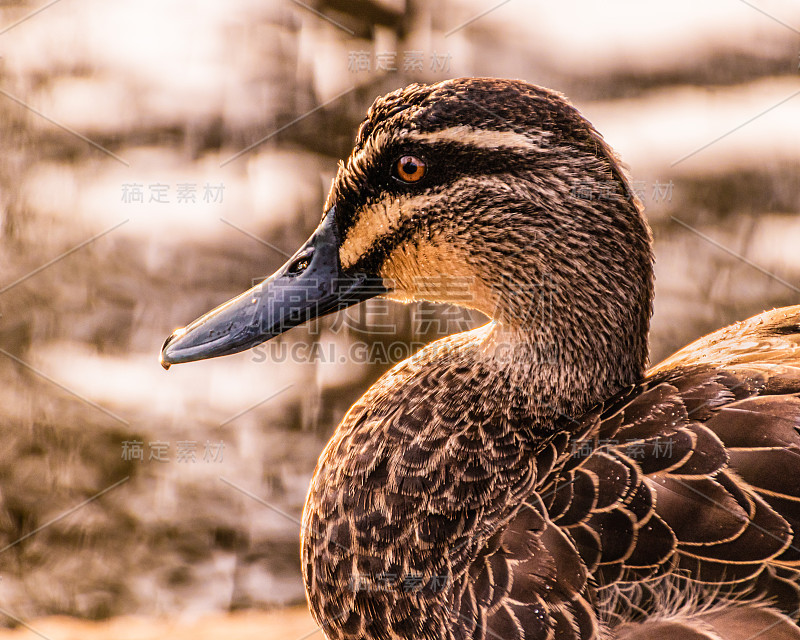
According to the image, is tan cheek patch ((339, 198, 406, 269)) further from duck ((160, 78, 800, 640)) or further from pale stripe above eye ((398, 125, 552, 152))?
Result: pale stripe above eye ((398, 125, 552, 152))

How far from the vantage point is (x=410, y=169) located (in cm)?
132

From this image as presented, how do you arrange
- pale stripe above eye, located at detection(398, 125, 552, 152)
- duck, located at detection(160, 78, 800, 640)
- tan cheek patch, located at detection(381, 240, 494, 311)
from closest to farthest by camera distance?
1. duck, located at detection(160, 78, 800, 640)
2. pale stripe above eye, located at detection(398, 125, 552, 152)
3. tan cheek patch, located at detection(381, 240, 494, 311)

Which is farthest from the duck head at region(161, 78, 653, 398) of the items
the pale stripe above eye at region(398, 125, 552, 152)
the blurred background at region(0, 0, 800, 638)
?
the blurred background at region(0, 0, 800, 638)

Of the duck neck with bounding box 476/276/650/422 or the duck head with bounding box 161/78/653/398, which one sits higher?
the duck head with bounding box 161/78/653/398

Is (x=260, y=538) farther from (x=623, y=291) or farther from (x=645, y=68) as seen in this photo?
(x=645, y=68)

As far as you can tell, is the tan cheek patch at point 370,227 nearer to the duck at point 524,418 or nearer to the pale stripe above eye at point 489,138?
the duck at point 524,418

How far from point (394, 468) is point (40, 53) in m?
2.01

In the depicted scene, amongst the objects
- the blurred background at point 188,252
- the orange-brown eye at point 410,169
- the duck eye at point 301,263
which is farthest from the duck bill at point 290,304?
the blurred background at point 188,252

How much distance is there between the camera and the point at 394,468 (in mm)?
1328

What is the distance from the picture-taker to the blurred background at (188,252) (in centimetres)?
254

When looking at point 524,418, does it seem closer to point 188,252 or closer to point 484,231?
point 484,231

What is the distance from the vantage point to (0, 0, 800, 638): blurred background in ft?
8.34

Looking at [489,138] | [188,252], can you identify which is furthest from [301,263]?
[188,252]

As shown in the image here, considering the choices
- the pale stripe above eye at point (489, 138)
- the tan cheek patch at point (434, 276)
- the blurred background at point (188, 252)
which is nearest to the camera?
the pale stripe above eye at point (489, 138)
